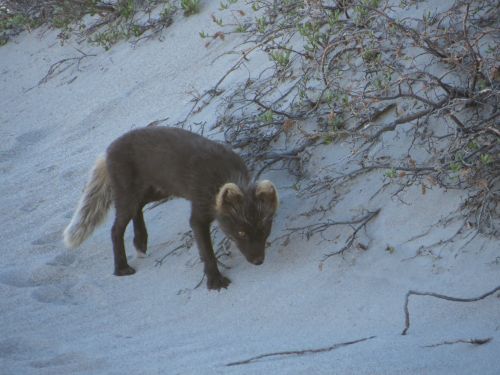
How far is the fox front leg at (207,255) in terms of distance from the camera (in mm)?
5559

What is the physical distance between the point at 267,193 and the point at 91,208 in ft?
5.89

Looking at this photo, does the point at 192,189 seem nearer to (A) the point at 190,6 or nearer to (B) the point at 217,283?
(B) the point at 217,283

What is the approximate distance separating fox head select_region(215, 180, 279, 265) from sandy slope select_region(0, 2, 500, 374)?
222 millimetres

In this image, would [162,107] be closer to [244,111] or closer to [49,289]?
[244,111]

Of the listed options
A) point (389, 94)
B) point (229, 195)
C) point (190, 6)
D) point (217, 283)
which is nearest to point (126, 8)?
point (190, 6)

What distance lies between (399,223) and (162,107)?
12.9 ft

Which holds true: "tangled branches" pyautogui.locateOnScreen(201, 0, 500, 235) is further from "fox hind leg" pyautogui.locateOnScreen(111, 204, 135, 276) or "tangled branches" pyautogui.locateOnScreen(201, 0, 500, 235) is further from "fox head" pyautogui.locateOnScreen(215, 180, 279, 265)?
"fox hind leg" pyautogui.locateOnScreen(111, 204, 135, 276)

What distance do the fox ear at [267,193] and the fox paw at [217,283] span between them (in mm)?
615

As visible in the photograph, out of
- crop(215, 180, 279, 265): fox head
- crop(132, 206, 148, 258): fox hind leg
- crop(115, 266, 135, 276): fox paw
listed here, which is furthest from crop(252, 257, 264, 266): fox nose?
crop(132, 206, 148, 258): fox hind leg

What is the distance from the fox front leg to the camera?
5559mm

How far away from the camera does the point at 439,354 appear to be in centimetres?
363

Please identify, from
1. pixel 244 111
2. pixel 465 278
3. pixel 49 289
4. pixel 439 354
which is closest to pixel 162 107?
pixel 244 111

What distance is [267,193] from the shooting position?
5453 mm

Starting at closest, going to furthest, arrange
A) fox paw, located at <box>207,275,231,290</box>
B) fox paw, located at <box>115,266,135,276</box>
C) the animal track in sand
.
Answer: fox paw, located at <box>207,275,231,290</box>, the animal track in sand, fox paw, located at <box>115,266,135,276</box>
